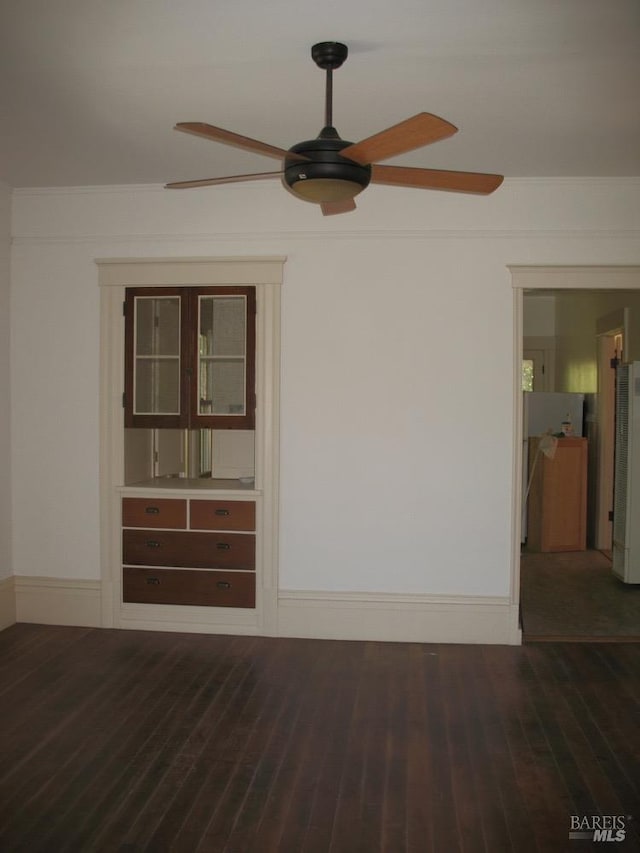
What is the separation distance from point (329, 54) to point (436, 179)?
2.09ft

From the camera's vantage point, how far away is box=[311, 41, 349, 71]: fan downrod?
295 cm

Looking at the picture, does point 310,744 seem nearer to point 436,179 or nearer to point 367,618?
point 367,618

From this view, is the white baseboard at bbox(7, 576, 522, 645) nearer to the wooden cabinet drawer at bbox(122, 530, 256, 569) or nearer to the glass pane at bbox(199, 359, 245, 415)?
the wooden cabinet drawer at bbox(122, 530, 256, 569)

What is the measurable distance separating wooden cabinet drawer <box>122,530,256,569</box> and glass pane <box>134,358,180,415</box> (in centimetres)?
79

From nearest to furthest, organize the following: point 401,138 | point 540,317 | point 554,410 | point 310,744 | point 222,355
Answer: point 401,138
point 310,744
point 222,355
point 554,410
point 540,317

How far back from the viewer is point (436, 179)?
9.53ft

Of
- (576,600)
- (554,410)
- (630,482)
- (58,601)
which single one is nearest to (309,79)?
(58,601)

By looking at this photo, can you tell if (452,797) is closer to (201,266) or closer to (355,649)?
(355,649)

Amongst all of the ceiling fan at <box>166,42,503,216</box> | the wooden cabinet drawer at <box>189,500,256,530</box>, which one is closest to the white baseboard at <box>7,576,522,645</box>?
the wooden cabinet drawer at <box>189,500,256,530</box>

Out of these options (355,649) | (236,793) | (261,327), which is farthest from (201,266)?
(236,793)

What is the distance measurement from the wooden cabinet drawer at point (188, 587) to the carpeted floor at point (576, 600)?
1.77 m

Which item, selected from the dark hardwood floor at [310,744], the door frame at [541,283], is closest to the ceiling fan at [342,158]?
the door frame at [541,283]

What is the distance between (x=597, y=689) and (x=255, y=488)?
226 centimetres

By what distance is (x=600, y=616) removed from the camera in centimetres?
537
